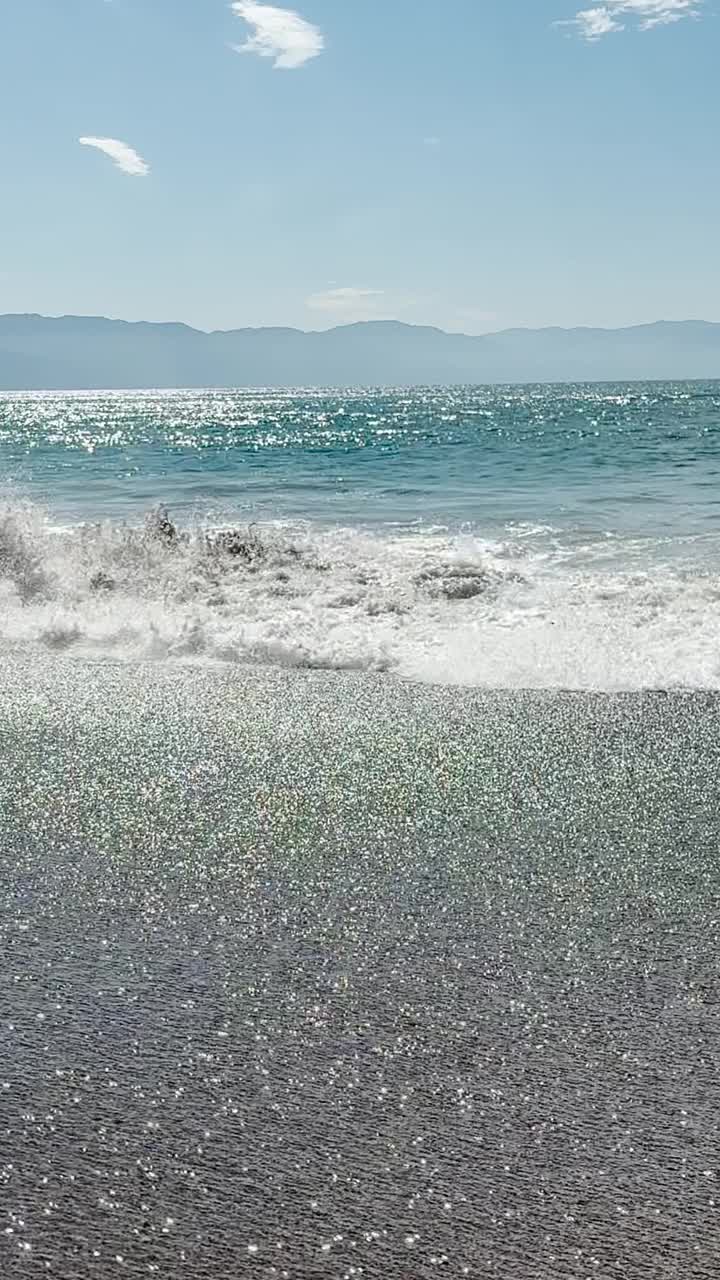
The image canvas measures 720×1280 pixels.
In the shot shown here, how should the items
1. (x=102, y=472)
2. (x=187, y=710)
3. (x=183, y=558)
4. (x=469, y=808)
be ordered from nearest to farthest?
(x=469, y=808) < (x=187, y=710) < (x=183, y=558) < (x=102, y=472)

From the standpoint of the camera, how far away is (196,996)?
2.57 m

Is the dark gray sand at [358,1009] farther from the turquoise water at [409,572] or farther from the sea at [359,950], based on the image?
the turquoise water at [409,572]

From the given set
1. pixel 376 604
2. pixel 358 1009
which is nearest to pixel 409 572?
pixel 376 604

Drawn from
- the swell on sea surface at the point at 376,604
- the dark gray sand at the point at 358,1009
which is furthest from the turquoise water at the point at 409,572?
the dark gray sand at the point at 358,1009

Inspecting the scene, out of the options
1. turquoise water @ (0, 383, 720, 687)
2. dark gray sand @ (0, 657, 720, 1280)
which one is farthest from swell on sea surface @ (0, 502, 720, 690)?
dark gray sand @ (0, 657, 720, 1280)

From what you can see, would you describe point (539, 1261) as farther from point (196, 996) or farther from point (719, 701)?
point (719, 701)

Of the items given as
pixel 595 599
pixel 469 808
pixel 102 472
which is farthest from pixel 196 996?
pixel 102 472

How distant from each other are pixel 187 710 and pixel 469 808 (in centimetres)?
182

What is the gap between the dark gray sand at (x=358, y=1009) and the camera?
186 centimetres

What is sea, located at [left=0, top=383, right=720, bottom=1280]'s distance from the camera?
188cm

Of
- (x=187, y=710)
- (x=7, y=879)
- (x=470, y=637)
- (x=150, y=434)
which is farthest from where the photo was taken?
(x=150, y=434)

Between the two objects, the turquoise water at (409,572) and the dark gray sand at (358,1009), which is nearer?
the dark gray sand at (358,1009)

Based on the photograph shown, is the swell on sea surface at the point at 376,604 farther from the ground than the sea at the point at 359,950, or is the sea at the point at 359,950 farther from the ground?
the swell on sea surface at the point at 376,604

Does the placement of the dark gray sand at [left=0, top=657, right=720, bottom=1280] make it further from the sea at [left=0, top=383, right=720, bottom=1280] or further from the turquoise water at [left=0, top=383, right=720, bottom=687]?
the turquoise water at [left=0, top=383, right=720, bottom=687]
